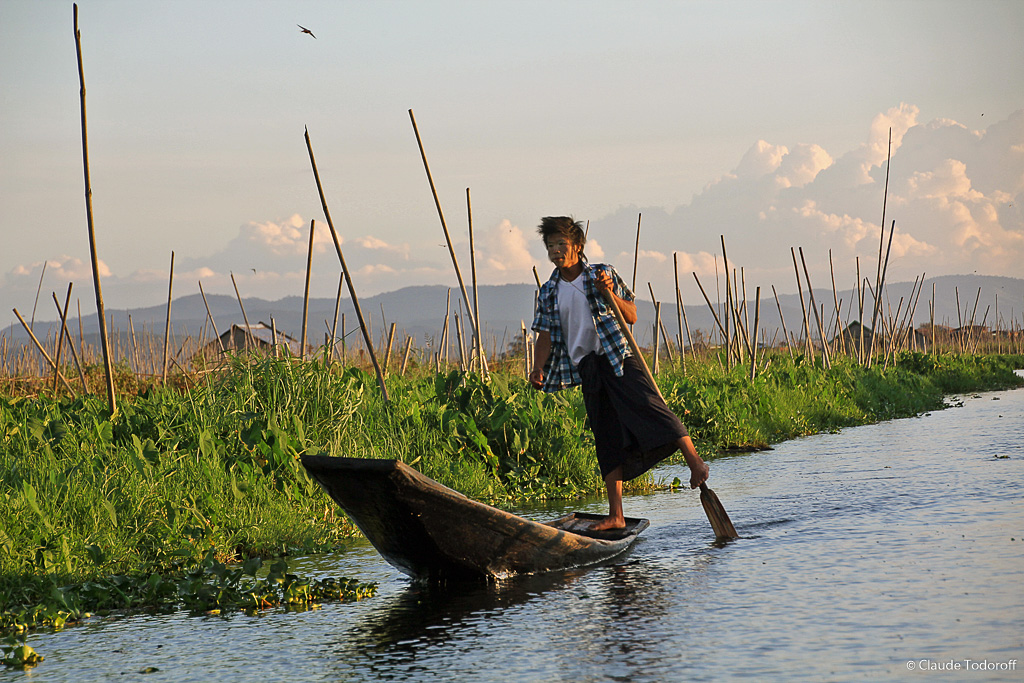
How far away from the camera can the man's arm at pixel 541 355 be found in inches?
214

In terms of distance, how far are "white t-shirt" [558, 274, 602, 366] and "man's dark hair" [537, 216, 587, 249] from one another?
0.75 feet

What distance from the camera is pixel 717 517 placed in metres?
5.09

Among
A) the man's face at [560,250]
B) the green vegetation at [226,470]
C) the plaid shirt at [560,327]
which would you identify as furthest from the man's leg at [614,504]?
the green vegetation at [226,470]

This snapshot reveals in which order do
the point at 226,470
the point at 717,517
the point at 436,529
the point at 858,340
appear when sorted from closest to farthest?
the point at 436,529, the point at 717,517, the point at 226,470, the point at 858,340

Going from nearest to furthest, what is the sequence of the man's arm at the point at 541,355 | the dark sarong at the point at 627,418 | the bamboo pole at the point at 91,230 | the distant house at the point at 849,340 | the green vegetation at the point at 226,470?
the green vegetation at the point at 226,470 → the dark sarong at the point at 627,418 → the man's arm at the point at 541,355 → the bamboo pole at the point at 91,230 → the distant house at the point at 849,340

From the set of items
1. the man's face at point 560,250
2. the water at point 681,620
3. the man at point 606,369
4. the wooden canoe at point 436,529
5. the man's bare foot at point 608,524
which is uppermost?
the man's face at point 560,250

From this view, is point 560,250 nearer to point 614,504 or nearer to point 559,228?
point 559,228

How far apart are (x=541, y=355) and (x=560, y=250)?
24.1 inches

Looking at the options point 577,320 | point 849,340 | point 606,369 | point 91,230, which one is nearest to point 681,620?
point 606,369

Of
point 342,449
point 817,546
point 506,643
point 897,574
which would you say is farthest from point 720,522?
point 342,449

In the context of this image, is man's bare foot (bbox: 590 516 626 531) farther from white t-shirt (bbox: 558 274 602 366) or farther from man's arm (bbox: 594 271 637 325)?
man's arm (bbox: 594 271 637 325)

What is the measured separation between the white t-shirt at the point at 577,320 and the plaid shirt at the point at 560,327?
1.1 inches

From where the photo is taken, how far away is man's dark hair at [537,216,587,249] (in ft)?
17.0

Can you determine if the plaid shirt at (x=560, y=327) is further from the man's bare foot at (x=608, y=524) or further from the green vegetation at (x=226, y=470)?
the green vegetation at (x=226, y=470)
